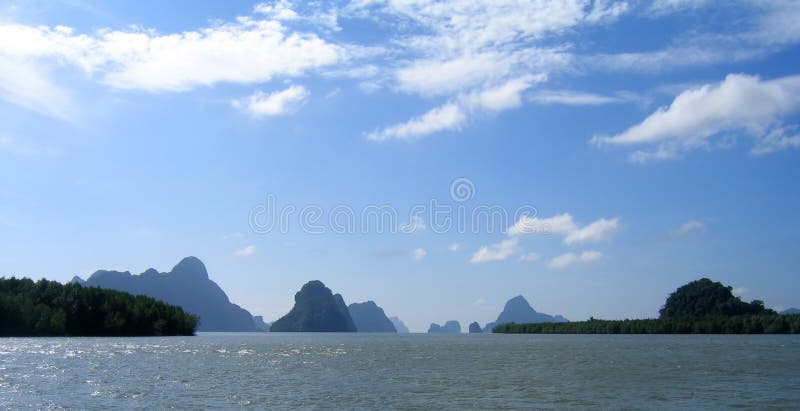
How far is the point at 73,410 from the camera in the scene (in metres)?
29.1

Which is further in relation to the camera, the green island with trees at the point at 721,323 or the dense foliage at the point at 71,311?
the green island with trees at the point at 721,323

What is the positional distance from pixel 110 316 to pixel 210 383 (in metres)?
97.0

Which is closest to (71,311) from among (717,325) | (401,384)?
(401,384)

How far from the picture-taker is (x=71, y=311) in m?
124

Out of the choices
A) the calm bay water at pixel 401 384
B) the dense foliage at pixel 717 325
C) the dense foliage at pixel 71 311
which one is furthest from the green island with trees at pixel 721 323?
the dense foliage at pixel 71 311

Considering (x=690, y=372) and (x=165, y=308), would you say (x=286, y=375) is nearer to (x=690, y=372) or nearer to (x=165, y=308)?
(x=690, y=372)

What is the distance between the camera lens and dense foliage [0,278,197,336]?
11469 centimetres

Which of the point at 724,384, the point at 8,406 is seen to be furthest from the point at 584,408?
the point at 8,406

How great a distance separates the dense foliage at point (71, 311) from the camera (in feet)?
376

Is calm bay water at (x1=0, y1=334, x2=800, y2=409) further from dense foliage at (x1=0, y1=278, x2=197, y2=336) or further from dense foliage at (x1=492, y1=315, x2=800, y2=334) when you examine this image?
dense foliage at (x1=492, y1=315, x2=800, y2=334)

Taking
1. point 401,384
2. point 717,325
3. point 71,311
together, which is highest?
point 717,325

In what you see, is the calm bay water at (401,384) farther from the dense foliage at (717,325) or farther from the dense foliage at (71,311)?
the dense foliage at (717,325)

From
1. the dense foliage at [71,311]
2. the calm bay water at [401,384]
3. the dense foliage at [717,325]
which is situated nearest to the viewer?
the calm bay water at [401,384]

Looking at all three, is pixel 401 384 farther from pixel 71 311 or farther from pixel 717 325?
pixel 717 325
